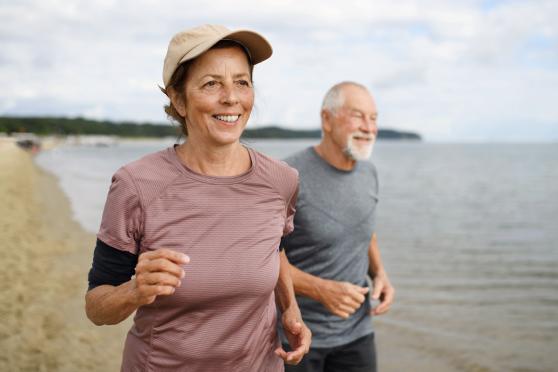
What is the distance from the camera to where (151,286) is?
1823 millimetres

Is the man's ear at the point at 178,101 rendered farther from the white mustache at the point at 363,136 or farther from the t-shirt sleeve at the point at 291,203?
the white mustache at the point at 363,136

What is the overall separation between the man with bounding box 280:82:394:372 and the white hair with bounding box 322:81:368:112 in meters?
0.02

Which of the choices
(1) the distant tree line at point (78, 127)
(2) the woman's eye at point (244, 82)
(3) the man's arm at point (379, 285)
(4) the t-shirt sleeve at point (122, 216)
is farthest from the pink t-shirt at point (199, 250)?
(1) the distant tree line at point (78, 127)

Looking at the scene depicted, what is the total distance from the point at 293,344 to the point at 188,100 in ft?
4.05

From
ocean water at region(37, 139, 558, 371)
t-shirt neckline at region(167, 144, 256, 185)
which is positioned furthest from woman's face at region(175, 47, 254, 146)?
ocean water at region(37, 139, 558, 371)

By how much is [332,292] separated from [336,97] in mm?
1380

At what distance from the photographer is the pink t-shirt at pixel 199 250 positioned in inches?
79.8

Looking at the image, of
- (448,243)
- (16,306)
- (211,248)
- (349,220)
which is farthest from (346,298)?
(448,243)

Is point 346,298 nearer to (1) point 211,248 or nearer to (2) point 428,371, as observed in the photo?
(1) point 211,248

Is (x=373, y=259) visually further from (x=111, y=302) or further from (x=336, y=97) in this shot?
(x=111, y=302)

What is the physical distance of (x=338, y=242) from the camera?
3.46 m

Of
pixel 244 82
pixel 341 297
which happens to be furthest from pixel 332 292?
pixel 244 82

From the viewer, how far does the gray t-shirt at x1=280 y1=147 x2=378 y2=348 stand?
11.3 feet

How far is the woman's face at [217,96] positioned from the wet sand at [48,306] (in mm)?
4340
